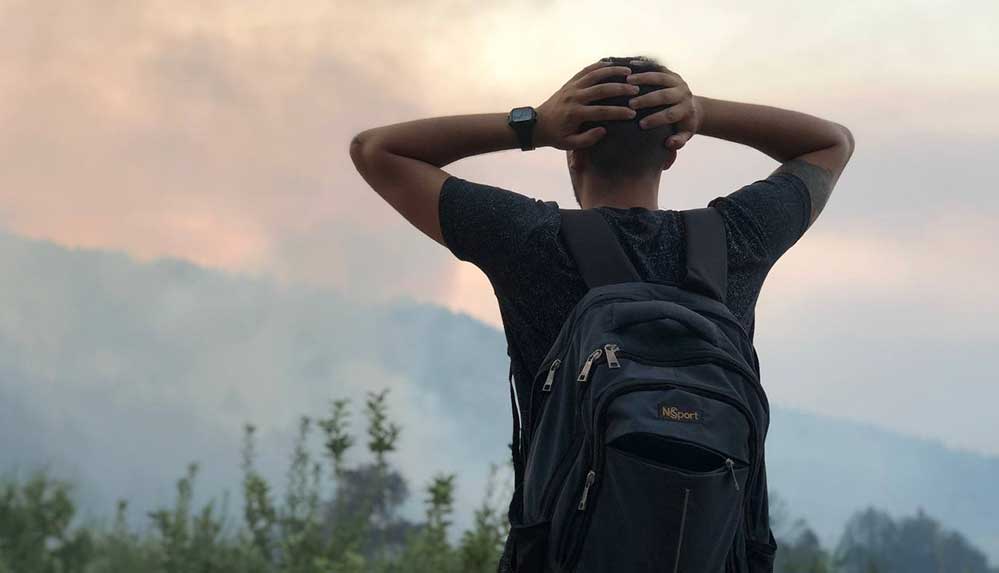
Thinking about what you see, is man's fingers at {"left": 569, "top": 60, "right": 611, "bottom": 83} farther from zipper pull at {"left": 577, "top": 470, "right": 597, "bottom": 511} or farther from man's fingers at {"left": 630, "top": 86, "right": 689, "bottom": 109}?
zipper pull at {"left": 577, "top": 470, "right": 597, "bottom": 511}

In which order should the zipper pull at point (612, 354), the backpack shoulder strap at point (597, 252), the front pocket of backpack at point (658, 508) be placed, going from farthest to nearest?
the backpack shoulder strap at point (597, 252)
the zipper pull at point (612, 354)
the front pocket of backpack at point (658, 508)

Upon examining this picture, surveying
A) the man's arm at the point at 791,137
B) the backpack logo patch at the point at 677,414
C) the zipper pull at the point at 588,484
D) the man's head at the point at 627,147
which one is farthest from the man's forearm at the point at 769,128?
the zipper pull at the point at 588,484

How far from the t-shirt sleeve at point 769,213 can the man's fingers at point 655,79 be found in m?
0.31

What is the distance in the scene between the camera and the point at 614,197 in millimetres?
2928

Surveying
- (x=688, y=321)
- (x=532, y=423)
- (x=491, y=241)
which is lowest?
(x=532, y=423)

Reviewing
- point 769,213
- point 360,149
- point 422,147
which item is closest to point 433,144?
point 422,147

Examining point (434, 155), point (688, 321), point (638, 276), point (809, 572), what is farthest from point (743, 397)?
point (809, 572)

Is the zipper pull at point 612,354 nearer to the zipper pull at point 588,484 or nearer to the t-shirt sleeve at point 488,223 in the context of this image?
the zipper pull at point 588,484

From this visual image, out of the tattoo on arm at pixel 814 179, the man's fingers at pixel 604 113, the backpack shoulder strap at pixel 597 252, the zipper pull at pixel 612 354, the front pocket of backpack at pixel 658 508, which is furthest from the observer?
the tattoo on arm at pixel 814 179

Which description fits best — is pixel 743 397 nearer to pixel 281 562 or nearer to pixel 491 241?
pixel 491 241

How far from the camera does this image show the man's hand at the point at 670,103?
9.46 ft

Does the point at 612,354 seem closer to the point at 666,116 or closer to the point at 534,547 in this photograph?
the point at 534,547

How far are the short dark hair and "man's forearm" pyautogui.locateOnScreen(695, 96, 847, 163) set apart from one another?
0.93ft

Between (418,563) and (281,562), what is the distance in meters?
0.63
